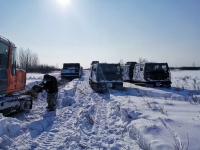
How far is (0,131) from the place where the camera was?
17.1 ft

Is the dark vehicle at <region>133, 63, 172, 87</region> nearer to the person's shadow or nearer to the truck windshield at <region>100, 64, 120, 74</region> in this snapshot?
the truck windshield at <region>100, 64, 120, 74</region>

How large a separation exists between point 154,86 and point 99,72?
4824 millimetres

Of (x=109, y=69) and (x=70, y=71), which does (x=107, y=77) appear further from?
(x=70, y=71)

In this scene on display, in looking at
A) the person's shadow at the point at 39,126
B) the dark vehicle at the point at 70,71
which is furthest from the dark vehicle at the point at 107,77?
the dark vehicle at the point at 70,71

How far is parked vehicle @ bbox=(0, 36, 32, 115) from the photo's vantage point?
23.7 ft

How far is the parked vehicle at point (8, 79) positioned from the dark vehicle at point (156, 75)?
36.9 feet

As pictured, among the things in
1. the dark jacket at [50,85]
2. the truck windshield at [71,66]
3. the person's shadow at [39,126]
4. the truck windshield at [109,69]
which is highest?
the truck windshield at [71,66]

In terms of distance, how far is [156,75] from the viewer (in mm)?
18016

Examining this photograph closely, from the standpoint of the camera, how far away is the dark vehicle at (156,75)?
58.7ft

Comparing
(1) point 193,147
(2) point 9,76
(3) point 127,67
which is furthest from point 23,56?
(1) point 193,147

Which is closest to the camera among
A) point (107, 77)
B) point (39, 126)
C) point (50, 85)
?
point (39, 126)

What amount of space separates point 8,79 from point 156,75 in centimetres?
1262

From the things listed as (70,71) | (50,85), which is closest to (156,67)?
(50,85)

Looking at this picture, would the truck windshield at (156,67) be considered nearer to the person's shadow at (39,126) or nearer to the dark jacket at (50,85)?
the dark jacket at (50,85)
